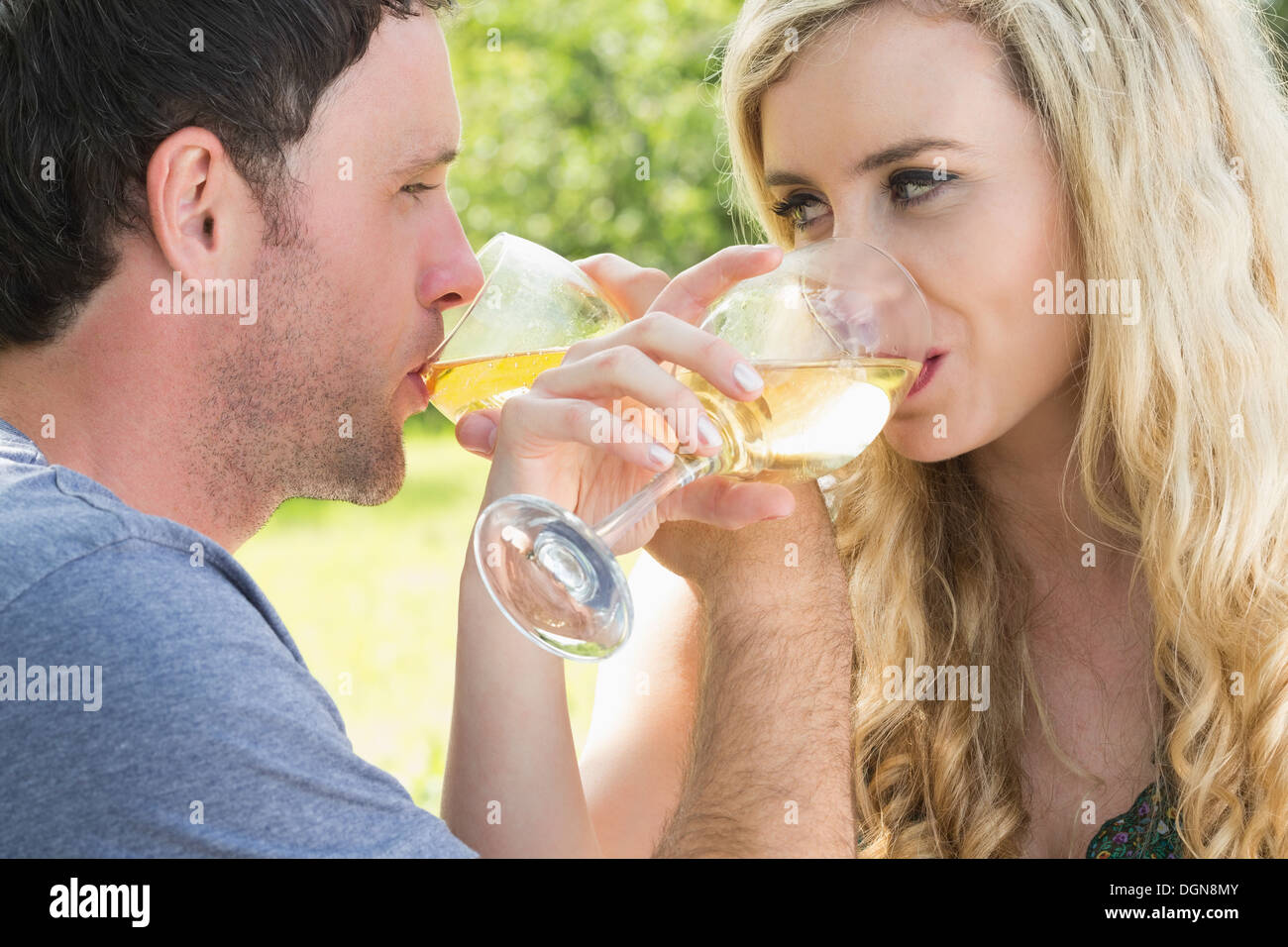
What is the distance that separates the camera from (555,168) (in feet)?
41.1

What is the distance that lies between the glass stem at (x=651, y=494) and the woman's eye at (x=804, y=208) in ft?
2.36

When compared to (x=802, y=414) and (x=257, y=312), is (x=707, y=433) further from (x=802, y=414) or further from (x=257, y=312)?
(x=257, y=312)

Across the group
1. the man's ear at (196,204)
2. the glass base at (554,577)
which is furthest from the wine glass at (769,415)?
the man's ear at (196,204)

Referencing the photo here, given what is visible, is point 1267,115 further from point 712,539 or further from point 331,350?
point 331,350

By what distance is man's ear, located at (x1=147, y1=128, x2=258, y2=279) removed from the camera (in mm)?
2049

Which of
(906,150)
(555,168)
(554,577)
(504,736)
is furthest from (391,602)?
(554,577)

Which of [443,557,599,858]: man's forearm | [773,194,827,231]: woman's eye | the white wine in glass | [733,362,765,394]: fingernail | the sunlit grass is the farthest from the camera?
the sunlit grass

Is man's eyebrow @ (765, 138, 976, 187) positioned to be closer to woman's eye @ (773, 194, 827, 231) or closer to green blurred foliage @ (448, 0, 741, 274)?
woman's eye @ (773, 194, 827, 231)

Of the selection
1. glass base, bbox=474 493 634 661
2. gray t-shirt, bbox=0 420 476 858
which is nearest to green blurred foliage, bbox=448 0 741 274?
glass base, bbox=474 493 634 661

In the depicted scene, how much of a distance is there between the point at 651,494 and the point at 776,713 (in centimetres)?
49

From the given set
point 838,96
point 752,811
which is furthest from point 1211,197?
point 752,811

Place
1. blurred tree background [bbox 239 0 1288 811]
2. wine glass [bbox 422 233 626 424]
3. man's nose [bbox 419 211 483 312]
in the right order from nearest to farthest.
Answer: wine glass [bbox 422 233 626 424] < man's nose [bbox 419 211 483 312] < blurred tree background [bbox 239 0 1288 811]

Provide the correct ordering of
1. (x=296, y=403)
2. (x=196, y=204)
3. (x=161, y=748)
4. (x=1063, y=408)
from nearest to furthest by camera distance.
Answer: (x=161, y=748), (x=196, y=204), (x=296, y=403), (x=1063, y=408)

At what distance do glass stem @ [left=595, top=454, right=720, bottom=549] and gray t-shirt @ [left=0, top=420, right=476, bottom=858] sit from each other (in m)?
0.41
